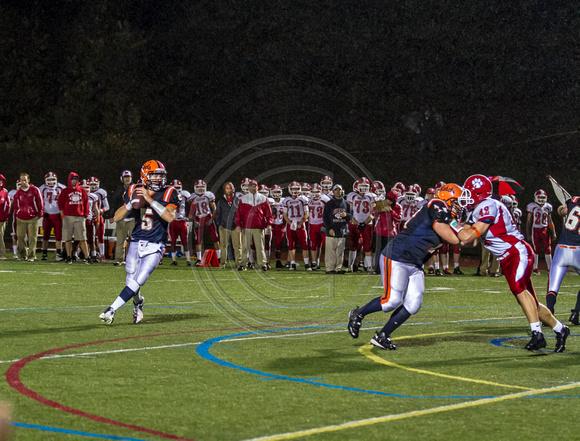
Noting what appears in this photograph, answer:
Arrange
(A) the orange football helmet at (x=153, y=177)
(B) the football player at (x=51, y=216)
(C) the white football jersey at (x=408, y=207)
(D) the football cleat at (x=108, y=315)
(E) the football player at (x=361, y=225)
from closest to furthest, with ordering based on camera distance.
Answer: (D) the football cleat at (x=108, y=315) < (A) the orange football helmet at (x=153, y=177) < (E) the football player at (x=361, y=225) < (C) the white football jersey at (x=408, y=207) < (B) the football player at (x=51, y=216)

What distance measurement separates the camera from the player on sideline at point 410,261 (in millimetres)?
9578

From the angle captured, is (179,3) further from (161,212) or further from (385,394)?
(385,394)

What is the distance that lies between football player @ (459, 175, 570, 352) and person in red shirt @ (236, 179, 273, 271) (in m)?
12.1

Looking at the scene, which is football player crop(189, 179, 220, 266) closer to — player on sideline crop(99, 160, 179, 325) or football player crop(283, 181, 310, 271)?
football player crop(283, 181, 310, 271)

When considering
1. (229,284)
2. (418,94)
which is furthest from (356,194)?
(418,94)

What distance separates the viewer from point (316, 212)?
922 inches

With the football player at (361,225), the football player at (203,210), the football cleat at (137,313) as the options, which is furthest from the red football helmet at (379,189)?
the football cleat at (137,313)

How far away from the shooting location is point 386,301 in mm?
9766

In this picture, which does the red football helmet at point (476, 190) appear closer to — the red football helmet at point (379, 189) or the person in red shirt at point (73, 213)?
the red football helmet at point (379, 189)

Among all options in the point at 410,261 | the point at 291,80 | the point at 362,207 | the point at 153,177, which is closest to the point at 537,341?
the point at 410,261

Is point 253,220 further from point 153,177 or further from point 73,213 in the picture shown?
point 153,177

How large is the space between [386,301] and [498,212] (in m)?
1.40

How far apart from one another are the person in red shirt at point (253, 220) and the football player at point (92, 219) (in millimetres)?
3641

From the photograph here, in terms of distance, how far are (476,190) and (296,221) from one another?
13.9 metres
